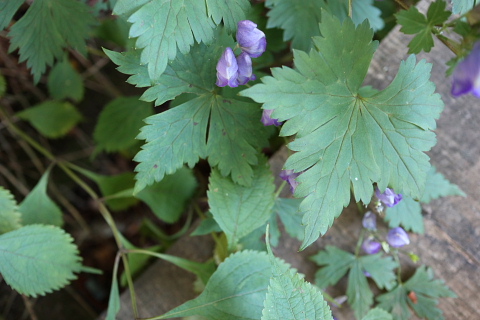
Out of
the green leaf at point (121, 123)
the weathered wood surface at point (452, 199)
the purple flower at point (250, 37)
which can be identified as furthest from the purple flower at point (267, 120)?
the green leaf at point (121, 123)

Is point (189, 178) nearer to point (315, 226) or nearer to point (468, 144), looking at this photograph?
point (315, 226)

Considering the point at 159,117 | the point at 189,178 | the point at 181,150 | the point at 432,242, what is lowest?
the point at 432,242

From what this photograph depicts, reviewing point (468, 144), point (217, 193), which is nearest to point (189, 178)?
point (217, 193)

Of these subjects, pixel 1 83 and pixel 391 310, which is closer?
pixel 391 310

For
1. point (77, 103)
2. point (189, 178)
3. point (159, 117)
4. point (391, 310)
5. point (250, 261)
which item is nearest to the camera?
point (159, 117)

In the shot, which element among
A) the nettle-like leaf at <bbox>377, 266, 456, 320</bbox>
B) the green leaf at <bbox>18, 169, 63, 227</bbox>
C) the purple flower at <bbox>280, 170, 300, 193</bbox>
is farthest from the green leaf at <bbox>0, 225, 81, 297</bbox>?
the nettle-like leaf at <bbox>377, 266, 456, 320</bbox>

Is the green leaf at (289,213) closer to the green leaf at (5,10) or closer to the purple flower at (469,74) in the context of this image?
the purple flower at (469,74)

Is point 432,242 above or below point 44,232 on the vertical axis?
below
